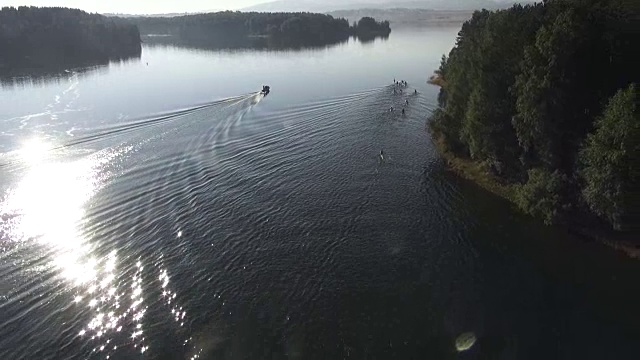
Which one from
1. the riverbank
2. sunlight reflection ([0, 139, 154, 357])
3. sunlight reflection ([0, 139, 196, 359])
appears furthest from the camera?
the riverbank

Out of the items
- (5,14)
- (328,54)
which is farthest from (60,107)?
(5,14)

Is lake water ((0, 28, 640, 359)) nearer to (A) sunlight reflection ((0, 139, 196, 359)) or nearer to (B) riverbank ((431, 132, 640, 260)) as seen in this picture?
(A) sunlight reflection ((0, 139, 196, 359))

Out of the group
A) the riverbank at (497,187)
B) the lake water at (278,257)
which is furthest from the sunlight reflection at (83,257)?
the riverbank at (497,187)

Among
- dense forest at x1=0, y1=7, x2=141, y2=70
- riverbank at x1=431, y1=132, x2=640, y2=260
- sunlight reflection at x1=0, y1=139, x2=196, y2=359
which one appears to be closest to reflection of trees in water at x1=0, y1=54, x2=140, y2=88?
dense forest at x1=0, y1=7, x2=141, y2=70

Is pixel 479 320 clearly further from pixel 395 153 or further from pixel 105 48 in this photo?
pixel 105 48

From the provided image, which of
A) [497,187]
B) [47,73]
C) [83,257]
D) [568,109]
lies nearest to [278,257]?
[83,257]

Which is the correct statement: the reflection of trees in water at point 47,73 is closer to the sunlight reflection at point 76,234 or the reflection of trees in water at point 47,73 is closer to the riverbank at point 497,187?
the sunlight reflection at point 76,234
